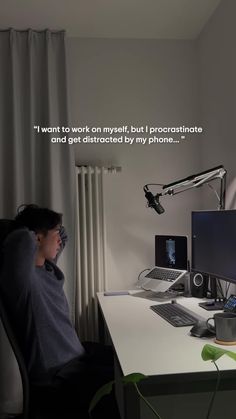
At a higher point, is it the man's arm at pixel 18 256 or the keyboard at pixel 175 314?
the man's arm at pixel 18 256

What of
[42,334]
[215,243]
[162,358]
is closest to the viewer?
[162,358]

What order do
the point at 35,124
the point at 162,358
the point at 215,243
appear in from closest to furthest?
the point at 162,358 < the point at 215,243 < the point at 35,124

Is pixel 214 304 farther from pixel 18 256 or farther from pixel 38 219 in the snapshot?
pixel 18 256

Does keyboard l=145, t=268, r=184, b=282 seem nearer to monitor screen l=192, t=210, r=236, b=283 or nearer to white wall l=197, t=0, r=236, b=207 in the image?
monitor screen l=192, t=210, r=236, b=283

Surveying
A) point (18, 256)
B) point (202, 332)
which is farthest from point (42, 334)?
point (202, 332)

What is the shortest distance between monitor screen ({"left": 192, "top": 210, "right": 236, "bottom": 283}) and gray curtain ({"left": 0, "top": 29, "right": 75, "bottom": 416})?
79 centimetres

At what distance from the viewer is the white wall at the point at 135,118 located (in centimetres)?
265

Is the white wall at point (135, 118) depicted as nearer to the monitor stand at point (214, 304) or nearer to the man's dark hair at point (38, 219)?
the monitor stand at point (214, 304)

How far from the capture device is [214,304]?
198cm

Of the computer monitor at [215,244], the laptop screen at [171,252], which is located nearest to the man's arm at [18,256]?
the computer monitor at [215,244]

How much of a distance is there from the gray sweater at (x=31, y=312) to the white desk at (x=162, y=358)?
0.74ft

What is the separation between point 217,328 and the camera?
1.39 m

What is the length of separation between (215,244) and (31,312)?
0.96m

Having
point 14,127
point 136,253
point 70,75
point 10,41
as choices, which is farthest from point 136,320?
point 10,41
